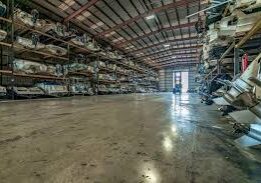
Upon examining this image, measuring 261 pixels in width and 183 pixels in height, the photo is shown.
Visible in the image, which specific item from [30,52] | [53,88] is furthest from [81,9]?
[53,88]

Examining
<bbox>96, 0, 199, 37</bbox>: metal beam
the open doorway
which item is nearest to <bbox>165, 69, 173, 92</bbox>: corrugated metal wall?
the open doorway

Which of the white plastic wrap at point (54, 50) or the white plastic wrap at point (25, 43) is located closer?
the white plastic wrap at point (25, 43)

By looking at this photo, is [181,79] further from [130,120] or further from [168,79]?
[130,120]

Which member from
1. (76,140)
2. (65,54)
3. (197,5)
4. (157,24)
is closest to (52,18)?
(65,54)

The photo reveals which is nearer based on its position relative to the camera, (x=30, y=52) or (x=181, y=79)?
(x=30, y=52)

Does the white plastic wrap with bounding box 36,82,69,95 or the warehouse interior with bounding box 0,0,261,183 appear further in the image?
the white plastic wrap with bounding box 36,82,69,95

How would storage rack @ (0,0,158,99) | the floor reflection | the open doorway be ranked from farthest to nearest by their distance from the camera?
the open doorway < storage rack @ (0,0,158,99) < the floor reflection

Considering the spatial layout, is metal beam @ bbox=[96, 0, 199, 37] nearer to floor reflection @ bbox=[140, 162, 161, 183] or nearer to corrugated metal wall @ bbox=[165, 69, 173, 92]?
floor reflection @ bbox=[140, 162, 161, 183]

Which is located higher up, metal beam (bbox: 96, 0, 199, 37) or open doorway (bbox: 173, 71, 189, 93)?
metal beam (bbox: 96, 0, 199, 37)

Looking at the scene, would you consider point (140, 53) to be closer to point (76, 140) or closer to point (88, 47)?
point (88, 47)

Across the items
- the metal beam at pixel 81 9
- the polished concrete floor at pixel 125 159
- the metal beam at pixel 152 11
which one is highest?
the metal beam at pixel 152 11

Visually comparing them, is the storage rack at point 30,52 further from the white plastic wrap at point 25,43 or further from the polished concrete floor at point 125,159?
the polished concrete floor at point 125,159

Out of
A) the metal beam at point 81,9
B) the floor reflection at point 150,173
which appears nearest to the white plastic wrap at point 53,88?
the metal beam at point 81,9

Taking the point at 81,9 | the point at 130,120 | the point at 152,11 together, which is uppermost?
the point at 152,11
